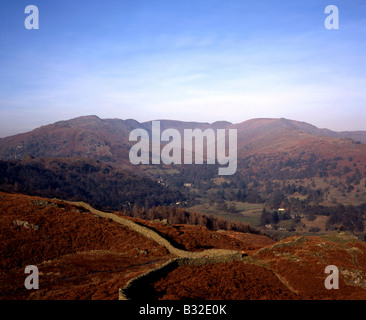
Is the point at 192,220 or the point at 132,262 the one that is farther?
the point at 192,220

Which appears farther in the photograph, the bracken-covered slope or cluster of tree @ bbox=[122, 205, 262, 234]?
cluster of tree @ bbox=[122, 205, 262, 234]

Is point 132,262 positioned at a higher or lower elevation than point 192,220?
higher

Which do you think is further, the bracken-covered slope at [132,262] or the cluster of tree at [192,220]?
the cluster of tree at [192,220]

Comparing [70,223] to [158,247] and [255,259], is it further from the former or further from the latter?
[255,259]

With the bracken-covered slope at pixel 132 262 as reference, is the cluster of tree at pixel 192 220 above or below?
below

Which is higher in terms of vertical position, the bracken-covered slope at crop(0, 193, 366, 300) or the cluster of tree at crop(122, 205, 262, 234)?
the bracken-covered slope at crop(0, 193, 366, 300)
